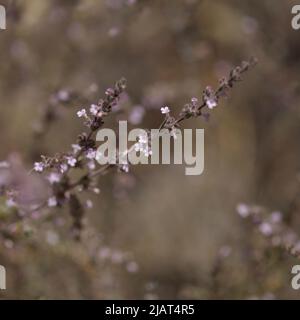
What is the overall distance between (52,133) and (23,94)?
1.09 ft

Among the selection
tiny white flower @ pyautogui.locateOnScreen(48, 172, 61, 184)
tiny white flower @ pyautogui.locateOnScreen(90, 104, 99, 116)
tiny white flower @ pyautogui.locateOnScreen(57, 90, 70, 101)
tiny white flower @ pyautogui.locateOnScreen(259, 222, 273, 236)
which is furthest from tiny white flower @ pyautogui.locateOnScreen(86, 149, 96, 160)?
tiny white flower @ pyautogui.locateOnScreen(259, 222, 273, 236)

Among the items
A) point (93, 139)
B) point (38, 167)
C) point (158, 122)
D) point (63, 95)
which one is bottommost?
point (38, 167)

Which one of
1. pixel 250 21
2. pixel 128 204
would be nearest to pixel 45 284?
pixel 128 204

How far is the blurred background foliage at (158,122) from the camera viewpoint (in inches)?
124

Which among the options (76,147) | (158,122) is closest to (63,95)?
(76,147)

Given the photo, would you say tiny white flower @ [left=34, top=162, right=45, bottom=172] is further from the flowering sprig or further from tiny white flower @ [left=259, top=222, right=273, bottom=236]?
tiny white flower @ [left=259, top=222, right=273, bottom=236]

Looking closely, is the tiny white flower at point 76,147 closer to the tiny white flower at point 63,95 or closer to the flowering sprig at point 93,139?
the flowering sprig at point 93,139

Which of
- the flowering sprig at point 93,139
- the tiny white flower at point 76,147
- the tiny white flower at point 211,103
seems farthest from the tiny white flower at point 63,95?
the tiny white flower at point 211,103

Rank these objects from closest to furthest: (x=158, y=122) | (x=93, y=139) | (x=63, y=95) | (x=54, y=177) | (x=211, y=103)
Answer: (x=211, y=103), (x=93, y=139), (x=54, y=177), (x=63, y=95), (x=158, y=122)

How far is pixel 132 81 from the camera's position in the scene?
14.0 ft

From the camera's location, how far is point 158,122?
4.29 m

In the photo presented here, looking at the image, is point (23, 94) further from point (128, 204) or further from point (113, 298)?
point (113, 298)

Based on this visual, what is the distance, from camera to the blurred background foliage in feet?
10.4

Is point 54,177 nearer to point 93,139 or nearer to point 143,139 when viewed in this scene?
point 93,139
